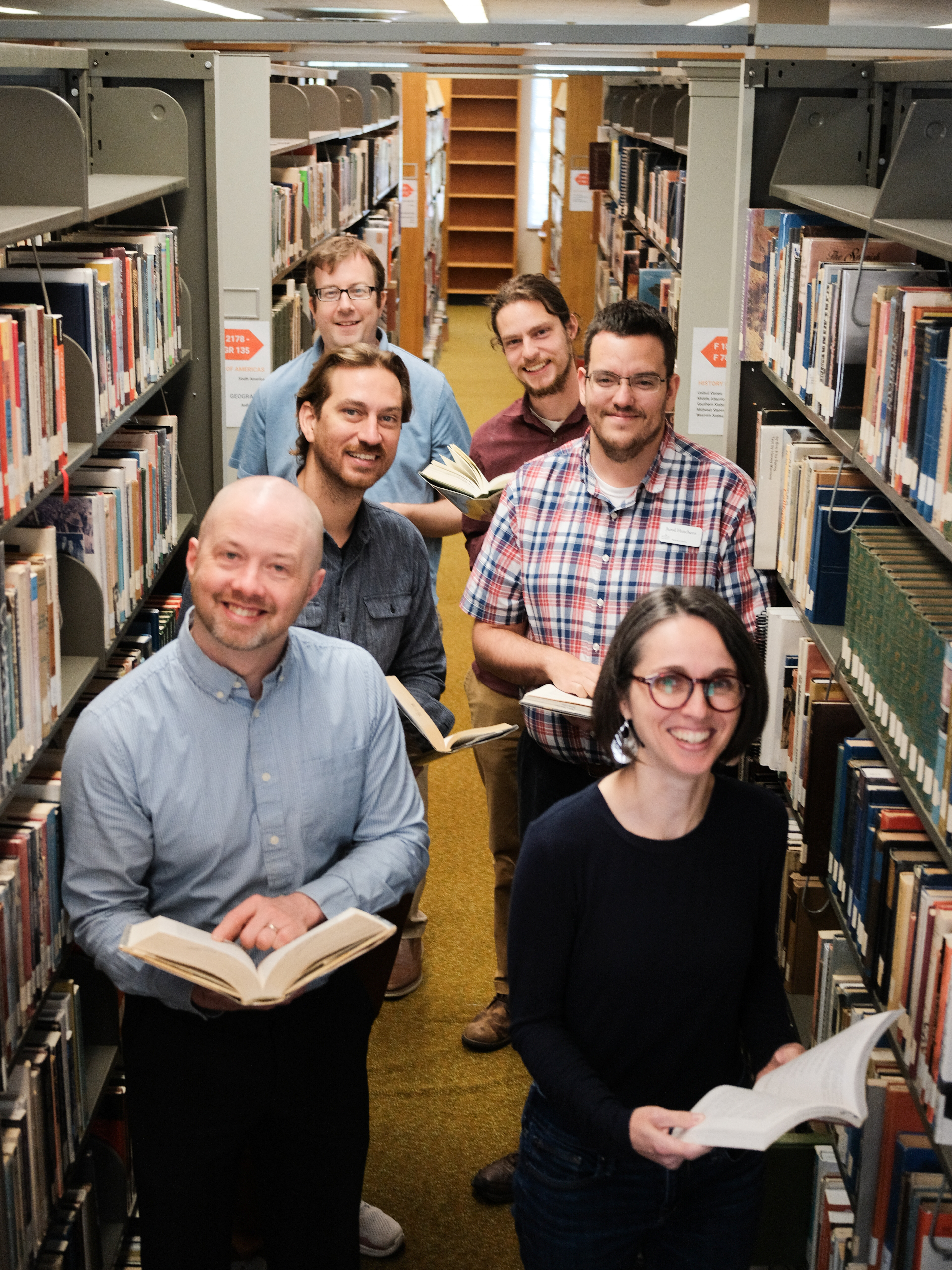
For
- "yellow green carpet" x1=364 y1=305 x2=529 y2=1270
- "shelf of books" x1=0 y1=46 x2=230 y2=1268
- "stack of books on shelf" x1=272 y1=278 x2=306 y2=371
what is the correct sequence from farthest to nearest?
"stack of books on shelf" x1=272 y1=278 x2=306 y2=371 → "yellow green carpet" x1=364 y1=305 x2=529 y2=1270 → "shelf of books" x1=0 y1=46 x2=230 y2=1268

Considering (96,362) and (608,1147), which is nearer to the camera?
(608,1147)

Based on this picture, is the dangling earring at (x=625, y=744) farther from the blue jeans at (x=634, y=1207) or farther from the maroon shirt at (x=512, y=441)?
the maroon shirt at (x=512, y=441)

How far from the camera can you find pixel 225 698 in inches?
76.9

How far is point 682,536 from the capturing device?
2588 millimetres

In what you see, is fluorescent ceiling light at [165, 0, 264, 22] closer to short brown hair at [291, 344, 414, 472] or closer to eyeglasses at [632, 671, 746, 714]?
short brown hair at [291, 344, 414, 472]

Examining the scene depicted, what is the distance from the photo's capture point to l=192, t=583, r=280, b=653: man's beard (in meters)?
1.89

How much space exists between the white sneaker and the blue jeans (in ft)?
3.45

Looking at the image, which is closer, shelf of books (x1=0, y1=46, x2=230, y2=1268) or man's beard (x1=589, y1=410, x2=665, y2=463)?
shelf of books (x1=0, y1=46, x2=230, y2=1268)

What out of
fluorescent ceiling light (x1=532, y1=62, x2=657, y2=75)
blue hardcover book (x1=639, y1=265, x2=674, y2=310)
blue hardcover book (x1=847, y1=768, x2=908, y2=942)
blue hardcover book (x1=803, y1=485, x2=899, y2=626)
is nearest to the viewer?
blue hardcover book (x1=847, y1=768, x2=908, y2=942)

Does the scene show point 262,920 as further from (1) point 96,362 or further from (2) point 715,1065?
(1) point 96,362

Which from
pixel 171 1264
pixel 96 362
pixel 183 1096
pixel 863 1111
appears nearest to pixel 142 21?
pixel 96 362

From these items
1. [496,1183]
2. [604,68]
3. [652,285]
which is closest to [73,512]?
[496,1183]

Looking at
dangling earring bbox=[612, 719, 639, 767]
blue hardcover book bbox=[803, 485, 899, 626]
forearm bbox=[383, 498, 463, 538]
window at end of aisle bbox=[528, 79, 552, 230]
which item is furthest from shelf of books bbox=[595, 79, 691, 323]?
window at end of aisle bbox=[528, 79, 552, 230]

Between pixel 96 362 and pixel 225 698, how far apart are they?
3.47 feet
